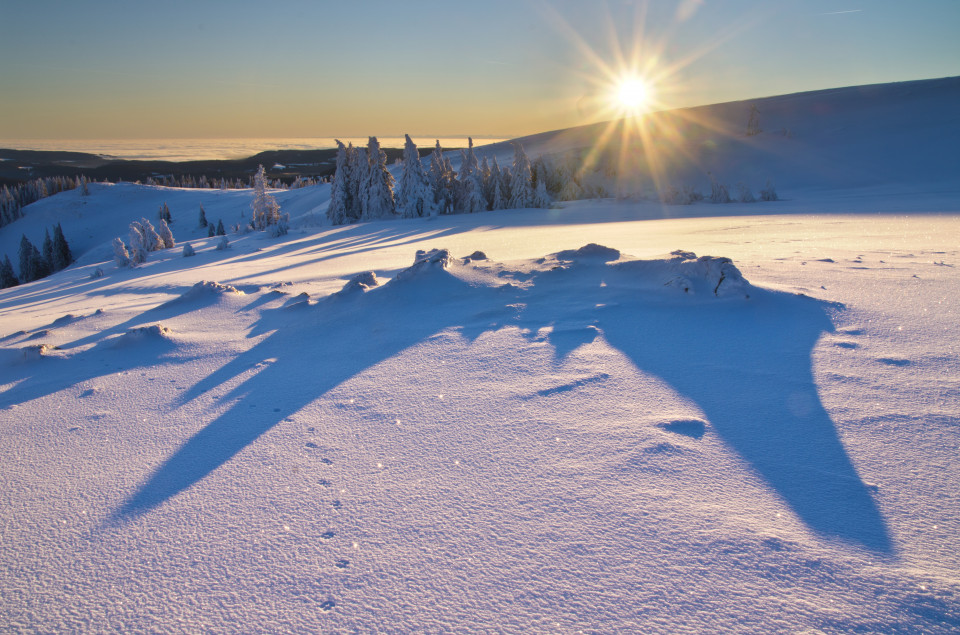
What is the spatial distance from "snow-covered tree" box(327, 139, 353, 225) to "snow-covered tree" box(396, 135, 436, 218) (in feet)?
14.2

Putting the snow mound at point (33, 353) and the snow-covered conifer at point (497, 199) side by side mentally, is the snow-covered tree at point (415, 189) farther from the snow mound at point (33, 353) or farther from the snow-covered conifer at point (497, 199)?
the snow mound at point (33, 353)

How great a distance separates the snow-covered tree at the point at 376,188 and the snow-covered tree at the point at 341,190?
1.32m

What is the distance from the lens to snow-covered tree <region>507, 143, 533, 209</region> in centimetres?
2678

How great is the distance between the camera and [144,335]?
14.8 feet

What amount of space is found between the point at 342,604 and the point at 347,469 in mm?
860

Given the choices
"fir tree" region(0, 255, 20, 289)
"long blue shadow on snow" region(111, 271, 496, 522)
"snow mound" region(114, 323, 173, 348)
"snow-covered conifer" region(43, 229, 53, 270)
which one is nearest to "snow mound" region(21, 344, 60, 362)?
"snow mound" region(114, 323, 173, 348)

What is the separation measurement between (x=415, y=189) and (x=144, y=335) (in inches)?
908

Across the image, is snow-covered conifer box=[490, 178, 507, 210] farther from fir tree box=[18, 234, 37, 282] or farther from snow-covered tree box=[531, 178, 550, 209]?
fir tree box=[18, 234, 37, 282]

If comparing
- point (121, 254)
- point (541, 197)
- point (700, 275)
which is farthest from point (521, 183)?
point (121, 254)

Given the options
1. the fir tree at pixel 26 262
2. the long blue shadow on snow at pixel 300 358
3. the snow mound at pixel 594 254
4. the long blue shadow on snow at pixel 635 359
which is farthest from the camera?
the fir tree at pixel 26 262

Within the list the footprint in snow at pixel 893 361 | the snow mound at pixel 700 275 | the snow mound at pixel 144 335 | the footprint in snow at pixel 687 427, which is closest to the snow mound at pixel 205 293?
the snow mound at pixel 144 335

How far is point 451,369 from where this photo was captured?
11.9 feet

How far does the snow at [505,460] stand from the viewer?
5.48 ft

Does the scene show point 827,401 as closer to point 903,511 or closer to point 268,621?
point 903,511
